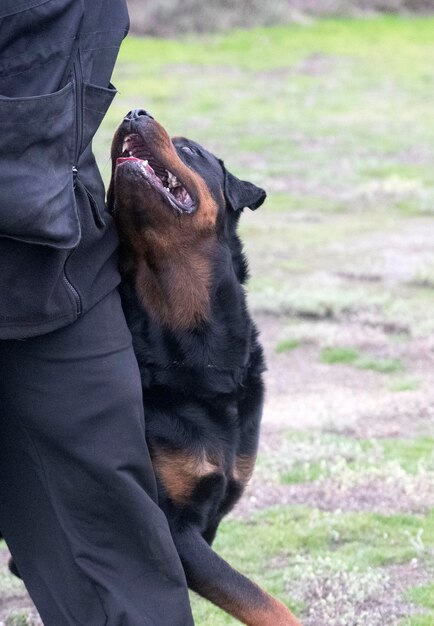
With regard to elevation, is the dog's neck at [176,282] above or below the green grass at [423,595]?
above

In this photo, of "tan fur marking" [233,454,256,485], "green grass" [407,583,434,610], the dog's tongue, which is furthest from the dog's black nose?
"green grass" [407,583,434,610]

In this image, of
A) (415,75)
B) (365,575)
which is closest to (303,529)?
(365,575)

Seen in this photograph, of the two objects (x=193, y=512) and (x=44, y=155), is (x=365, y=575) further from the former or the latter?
(x=44, y=155)

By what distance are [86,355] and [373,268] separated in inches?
322

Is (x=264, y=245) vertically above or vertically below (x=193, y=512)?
below

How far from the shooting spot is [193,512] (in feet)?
11.5

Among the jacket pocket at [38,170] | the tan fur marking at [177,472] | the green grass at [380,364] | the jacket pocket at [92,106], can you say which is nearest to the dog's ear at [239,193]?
the tan fur marking at [177,472]

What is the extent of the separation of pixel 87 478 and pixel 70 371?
0.96 feet

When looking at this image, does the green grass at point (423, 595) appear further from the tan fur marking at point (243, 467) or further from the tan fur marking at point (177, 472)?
the tan fur marking at point (177, 472)

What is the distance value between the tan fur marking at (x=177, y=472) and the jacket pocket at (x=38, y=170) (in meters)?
0.96

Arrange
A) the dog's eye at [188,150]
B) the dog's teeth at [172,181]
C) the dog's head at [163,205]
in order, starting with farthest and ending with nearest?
the dog's eye at [188,150]
the dog's teeth at [172,181]
the dog's head at [163,205]

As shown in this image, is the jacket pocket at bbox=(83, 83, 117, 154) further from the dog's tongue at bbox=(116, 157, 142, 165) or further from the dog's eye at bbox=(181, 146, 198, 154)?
the dog's eye at bbox=(181, 146, 198, 154)

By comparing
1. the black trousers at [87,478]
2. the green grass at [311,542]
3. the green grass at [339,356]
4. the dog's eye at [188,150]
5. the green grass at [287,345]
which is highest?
the dog's eye at [188,150]

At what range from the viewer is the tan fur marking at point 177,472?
11.3 ft
